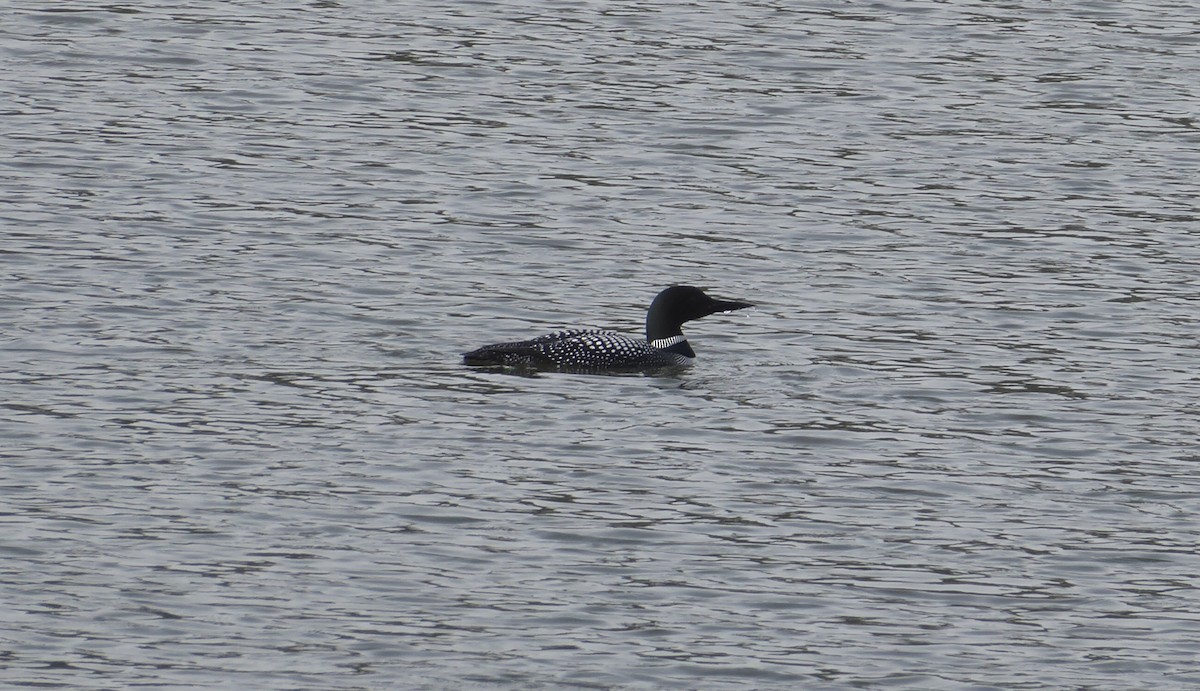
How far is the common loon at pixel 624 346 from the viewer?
14.9 m

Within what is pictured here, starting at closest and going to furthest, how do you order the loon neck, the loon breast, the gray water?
the gray water
the loon breast
the loon neck

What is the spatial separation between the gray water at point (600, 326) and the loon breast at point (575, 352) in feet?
0.48

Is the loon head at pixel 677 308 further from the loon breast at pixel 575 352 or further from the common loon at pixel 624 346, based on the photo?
the loon breast at pixel 575 352

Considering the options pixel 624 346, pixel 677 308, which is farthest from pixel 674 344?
pixel 624 346

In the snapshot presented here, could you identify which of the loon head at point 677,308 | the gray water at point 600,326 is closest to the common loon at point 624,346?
the loon head at point 677,308

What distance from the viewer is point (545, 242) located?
18.4 meters

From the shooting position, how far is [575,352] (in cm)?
1497

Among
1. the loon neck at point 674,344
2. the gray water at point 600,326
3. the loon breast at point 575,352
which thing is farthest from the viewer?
the loon neck at point 674,344

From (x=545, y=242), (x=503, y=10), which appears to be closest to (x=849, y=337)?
(x=545, y=242)

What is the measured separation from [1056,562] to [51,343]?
6644 millimetres

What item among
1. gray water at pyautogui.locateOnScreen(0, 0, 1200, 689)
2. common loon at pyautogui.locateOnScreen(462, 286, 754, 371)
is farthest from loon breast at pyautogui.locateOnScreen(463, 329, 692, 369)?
gray water at pyautogui.locateOnScreen(0, 0, 1200, 689)

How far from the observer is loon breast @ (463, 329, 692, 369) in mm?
14844

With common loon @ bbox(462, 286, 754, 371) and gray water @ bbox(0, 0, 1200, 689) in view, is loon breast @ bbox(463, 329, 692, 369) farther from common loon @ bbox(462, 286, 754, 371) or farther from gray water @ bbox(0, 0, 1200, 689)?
gray water @ bbox(0, 0, 1200, 689)

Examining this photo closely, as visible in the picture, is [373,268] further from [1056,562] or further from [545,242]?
[1056,562]
